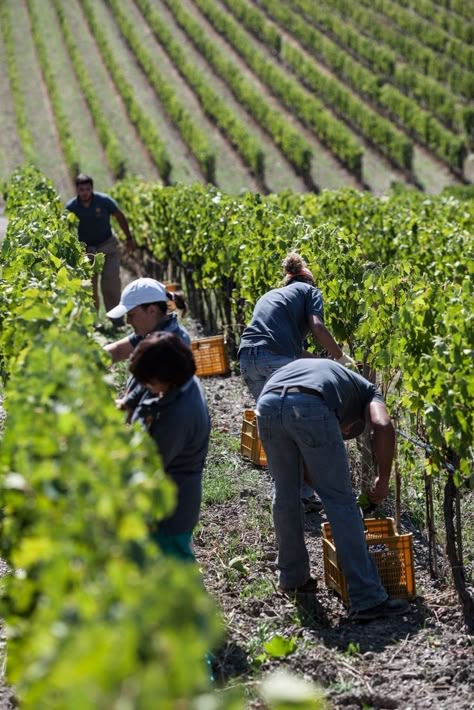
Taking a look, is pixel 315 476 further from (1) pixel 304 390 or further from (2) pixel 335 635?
(2) pixel 335 635

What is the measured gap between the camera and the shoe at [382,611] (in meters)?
4.93

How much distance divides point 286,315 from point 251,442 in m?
1.59

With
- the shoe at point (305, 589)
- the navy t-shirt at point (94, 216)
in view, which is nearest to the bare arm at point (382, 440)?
the shoe at point (305, 589)

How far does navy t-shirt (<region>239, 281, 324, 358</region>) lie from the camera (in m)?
5.82

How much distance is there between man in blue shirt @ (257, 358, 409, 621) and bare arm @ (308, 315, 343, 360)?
698 mm

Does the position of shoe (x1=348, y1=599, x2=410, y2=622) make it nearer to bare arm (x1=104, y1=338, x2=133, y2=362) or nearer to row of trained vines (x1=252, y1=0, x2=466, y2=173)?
bare arm (x1=104, y1=338, x2=133, y2=362)

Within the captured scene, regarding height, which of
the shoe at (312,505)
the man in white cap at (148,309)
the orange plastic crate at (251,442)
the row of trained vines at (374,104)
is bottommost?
the shoe at (312,505)

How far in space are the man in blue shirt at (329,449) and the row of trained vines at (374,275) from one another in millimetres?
334

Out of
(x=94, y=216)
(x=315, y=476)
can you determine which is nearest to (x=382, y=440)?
(x=315, y=476)

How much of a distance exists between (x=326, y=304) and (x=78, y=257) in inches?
72.6

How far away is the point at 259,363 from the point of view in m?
5.89

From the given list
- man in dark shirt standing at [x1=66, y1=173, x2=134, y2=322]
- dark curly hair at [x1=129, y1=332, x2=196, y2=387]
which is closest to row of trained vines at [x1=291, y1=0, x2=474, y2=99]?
man in dark shirt standing at [x1=66, y1=173, x2=134, y2=322]

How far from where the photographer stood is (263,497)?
6602 mm

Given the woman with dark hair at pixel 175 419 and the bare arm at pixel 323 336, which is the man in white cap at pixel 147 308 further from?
the bare arm at pixel 323 336
